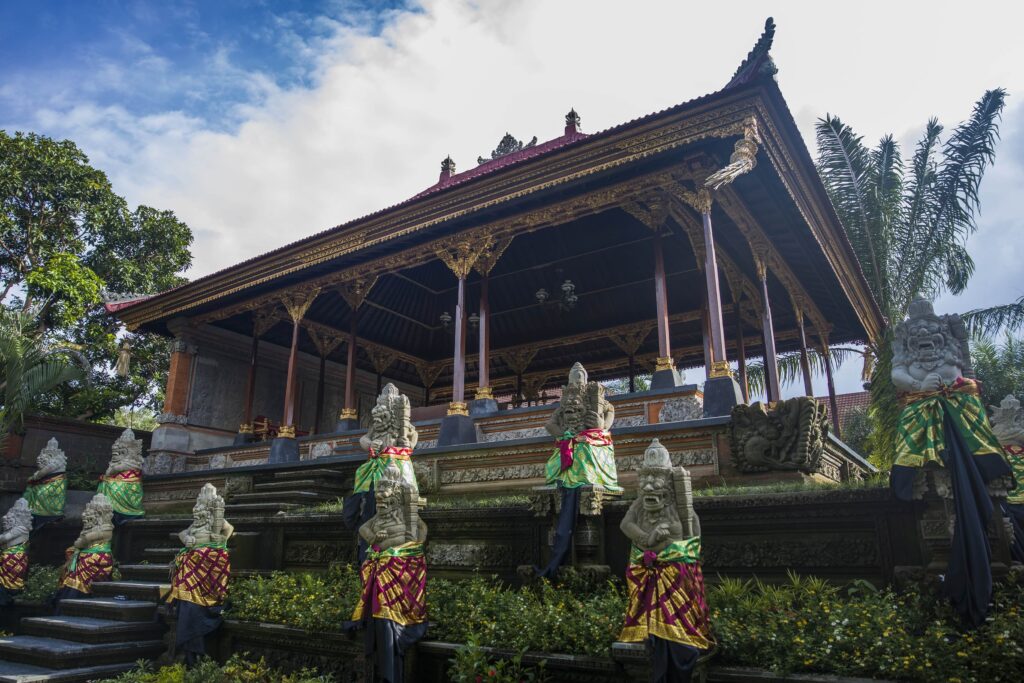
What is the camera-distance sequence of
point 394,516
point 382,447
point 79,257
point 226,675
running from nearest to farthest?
point 394,516
point 226,675
point 382,447
point 79,257

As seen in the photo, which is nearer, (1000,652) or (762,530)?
→ (1000,652)

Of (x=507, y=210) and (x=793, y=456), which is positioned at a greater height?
(x=507, y=210)

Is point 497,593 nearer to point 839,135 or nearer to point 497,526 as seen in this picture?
point 497,526

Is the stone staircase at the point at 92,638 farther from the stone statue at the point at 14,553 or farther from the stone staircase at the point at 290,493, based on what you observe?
the stone staircase at the point at 290,493

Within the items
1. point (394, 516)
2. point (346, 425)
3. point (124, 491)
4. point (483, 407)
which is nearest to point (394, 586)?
point (394, 516)

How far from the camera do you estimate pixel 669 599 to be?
13.2ft

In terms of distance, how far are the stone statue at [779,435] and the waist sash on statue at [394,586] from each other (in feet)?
12.7

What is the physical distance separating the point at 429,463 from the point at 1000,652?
7331mm

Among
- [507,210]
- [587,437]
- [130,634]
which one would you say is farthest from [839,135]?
[130,634]

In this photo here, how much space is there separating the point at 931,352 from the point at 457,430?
22.8 ft

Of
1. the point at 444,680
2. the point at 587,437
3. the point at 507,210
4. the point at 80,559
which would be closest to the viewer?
A: the point at 444,680

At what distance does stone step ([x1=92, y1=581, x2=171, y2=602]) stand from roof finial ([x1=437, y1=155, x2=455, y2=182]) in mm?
13454

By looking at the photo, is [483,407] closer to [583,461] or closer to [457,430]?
[457,430]

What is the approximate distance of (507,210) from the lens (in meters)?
11.4
